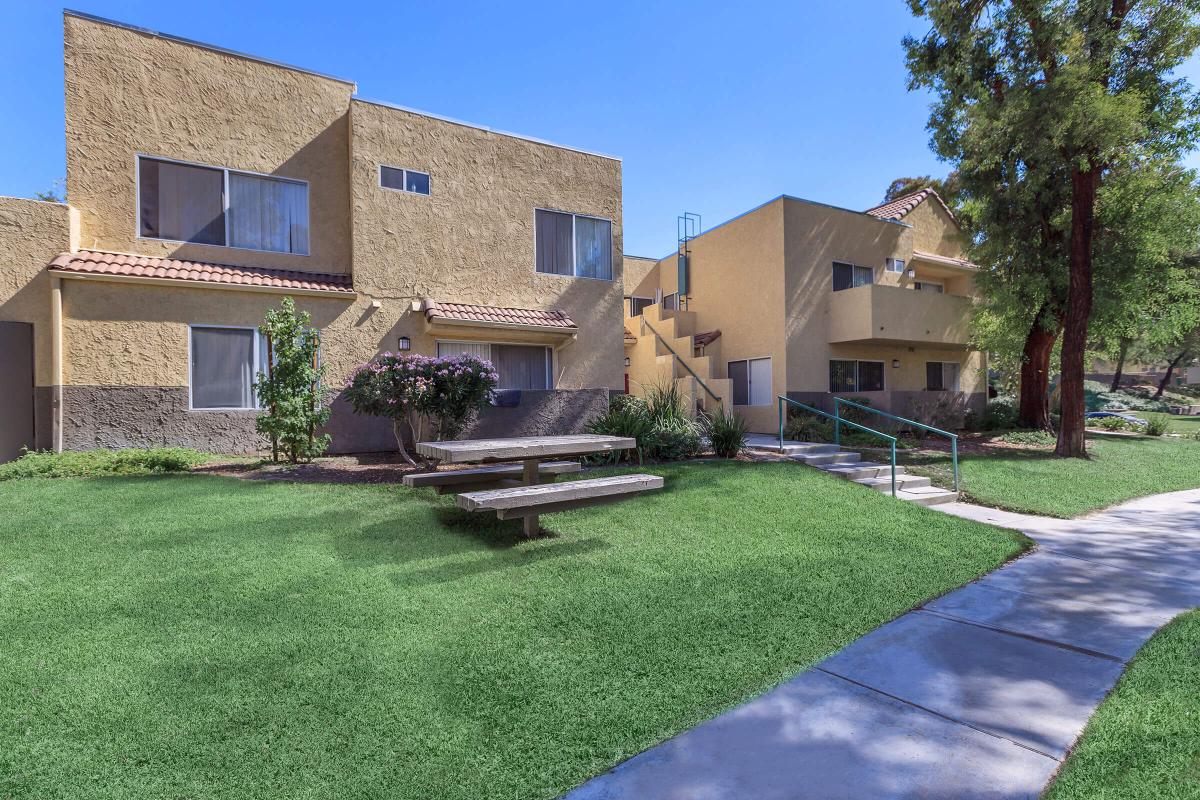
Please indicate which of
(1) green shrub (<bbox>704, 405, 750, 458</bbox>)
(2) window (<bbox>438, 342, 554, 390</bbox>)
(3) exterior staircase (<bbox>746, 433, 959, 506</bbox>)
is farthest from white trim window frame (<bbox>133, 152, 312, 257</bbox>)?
(3) exterior staircase (<bbox>746, 433, 959, 506</bbox>)

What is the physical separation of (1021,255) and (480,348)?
1414cm

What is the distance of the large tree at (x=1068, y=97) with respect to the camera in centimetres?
1143

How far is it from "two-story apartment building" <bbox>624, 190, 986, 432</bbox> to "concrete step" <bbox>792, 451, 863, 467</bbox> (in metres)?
3.03

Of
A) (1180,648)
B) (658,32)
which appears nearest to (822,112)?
(658,32)

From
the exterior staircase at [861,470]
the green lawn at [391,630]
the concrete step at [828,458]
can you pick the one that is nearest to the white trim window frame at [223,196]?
the green lawn at [391,630]

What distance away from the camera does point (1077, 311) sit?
13195 mm

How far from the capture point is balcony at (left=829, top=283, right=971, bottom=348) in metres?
15.1

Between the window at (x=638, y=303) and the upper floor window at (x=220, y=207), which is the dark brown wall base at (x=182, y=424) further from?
the window at (x=638, y=303)

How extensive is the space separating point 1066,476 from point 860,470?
4.29 m

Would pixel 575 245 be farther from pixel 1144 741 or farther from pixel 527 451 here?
pixel 1144 741

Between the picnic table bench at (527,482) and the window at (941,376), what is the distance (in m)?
15.4

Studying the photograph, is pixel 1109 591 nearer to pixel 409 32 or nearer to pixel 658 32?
pixel 658 32

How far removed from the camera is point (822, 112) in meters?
12.7

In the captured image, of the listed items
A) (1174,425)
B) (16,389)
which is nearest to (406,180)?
(16,389)
